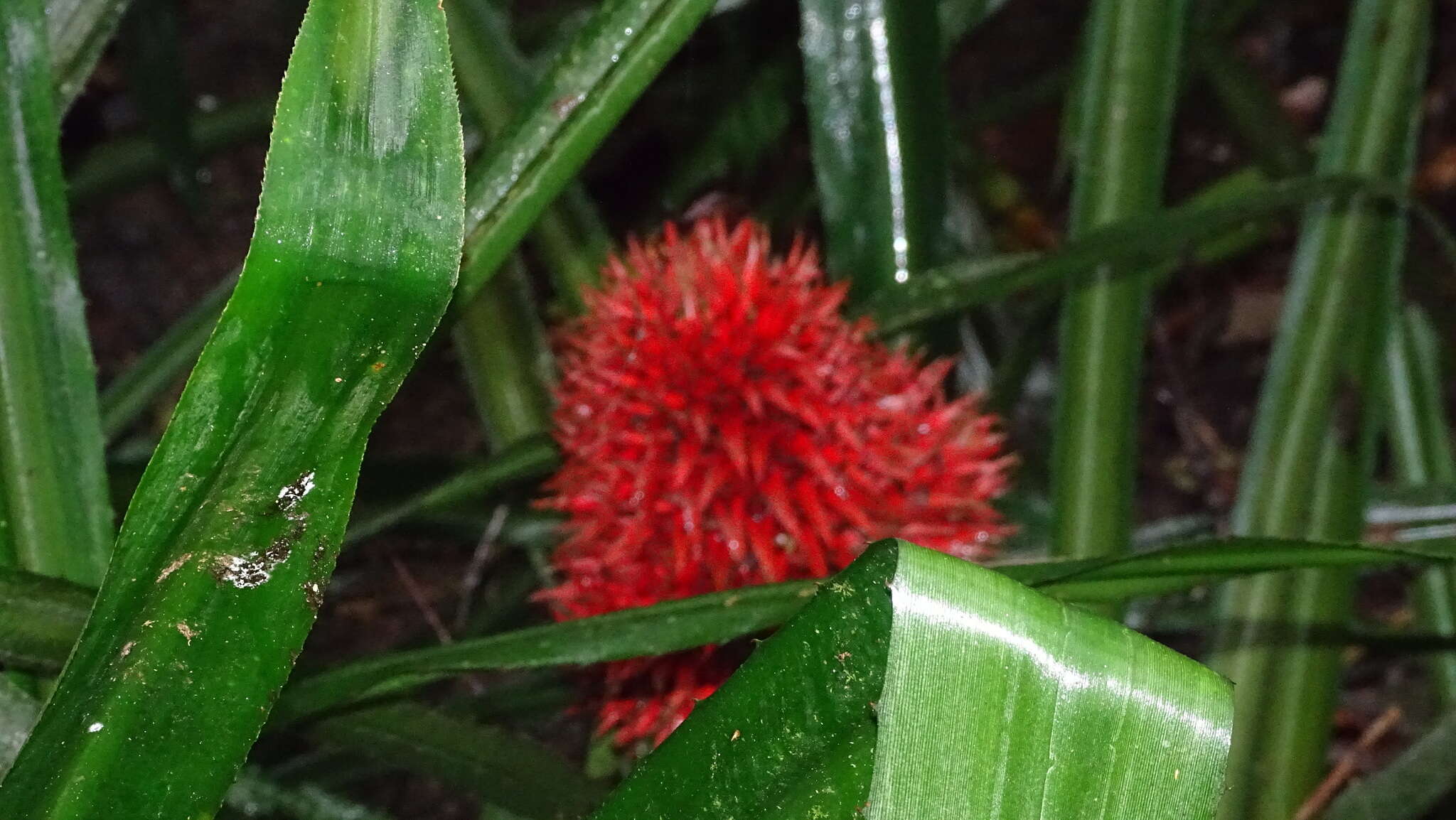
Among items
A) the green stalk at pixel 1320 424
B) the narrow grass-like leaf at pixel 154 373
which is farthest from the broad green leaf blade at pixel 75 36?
the green stalk at pixel 1320 424

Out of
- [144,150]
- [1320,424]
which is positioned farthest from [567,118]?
[144,150]

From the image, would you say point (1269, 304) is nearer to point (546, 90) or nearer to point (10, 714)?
point (546, 90)

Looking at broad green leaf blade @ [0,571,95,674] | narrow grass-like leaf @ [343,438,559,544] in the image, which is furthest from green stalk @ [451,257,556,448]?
broad green leaf blade @ [0,571,95,674]

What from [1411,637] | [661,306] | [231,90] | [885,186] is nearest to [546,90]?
[661,306]

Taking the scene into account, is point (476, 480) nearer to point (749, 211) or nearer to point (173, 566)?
point (173, 566)

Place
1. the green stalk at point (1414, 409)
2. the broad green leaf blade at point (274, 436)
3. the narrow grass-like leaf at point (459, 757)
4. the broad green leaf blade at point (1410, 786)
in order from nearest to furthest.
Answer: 1. the broad green leaf blade at point (274, 436)
2. the narrow grass-like leaf at point (459, 757)
3. the broad green leaf blade at point (1410, 786)
4. the green stalk at point (1414, 409)

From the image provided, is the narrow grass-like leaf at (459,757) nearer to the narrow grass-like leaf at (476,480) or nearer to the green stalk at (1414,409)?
the narrow grass-like leaf at (476,480)

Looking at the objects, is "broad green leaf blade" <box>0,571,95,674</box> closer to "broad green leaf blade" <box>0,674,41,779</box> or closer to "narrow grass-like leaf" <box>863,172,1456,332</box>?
"broad green leaf blade" <box>0,674,41,779</box>
